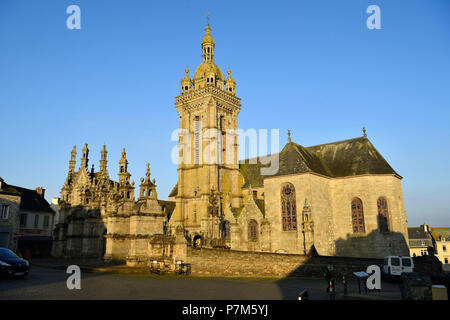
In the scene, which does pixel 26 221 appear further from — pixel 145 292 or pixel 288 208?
pixel 145 292

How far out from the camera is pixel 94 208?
1237 inches

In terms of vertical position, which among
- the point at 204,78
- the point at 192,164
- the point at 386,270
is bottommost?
the point at 386,270

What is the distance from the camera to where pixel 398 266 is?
18234mm

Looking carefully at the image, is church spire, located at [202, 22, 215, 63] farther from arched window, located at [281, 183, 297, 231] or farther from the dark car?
the dark car

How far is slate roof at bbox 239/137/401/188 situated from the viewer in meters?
33.2

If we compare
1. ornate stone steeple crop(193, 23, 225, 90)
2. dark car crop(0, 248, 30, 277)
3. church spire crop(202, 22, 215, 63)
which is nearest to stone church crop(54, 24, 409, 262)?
dark car crop(0, 248, 30, 277)

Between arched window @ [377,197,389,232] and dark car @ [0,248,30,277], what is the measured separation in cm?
2952

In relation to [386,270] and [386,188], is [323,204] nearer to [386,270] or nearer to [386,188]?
[386,188]

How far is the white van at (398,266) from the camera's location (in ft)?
59.7

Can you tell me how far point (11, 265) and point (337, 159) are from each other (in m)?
31.9

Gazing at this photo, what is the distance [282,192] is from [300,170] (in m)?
3.14
